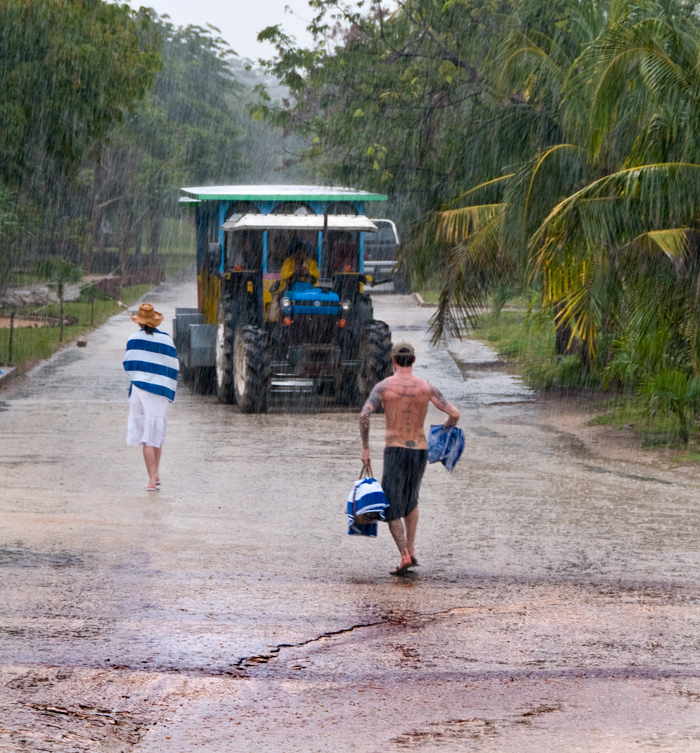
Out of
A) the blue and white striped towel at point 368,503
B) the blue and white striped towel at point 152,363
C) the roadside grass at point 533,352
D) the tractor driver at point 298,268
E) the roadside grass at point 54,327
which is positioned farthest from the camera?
the roadside grass at point 54,327

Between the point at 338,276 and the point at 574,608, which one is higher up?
the point at 338,276

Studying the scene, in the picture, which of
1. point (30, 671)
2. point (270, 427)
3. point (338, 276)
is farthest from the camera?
Answer: point (338, 276)

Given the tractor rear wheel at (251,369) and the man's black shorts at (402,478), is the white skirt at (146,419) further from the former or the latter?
the tractor rear wheel at (251,369)

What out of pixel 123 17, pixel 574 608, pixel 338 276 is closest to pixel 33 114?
pixel 123 17

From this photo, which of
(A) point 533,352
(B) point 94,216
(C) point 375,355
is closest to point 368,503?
(C) point 375,355

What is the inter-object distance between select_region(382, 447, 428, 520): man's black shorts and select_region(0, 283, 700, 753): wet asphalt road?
49 cm

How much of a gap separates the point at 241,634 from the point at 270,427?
8762mm

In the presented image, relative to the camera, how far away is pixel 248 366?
15.5 metres

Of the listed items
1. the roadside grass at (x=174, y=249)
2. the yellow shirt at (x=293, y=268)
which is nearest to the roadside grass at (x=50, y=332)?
the yellow shirt at (x=293, y=268)

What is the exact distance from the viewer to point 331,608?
7.05 meters

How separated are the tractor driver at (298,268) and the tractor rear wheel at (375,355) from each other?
1129 mm

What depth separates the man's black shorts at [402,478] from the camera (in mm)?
8055

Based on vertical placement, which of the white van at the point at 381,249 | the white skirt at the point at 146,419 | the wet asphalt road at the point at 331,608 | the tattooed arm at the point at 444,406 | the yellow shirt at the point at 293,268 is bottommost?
the wet asphalt road at the point at 331,608

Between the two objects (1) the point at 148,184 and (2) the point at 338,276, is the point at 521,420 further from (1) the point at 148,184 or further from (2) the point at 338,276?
(1) the point at 148,184
